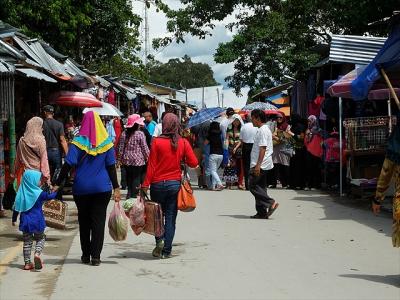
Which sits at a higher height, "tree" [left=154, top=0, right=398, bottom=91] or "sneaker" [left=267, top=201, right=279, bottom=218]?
Answer: "tree" [left=154, top=0, right=398, bottom=91]

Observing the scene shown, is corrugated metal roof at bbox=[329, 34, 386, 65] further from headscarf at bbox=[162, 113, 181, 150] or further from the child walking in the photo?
the child walking

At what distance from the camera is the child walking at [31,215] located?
795 cm

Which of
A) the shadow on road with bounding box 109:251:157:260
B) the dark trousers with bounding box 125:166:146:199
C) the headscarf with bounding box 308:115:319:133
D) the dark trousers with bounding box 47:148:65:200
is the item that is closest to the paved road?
the shadow on road with bounding box 109:251:157:260

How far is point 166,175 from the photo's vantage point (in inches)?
338

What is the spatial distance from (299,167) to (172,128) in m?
9.98

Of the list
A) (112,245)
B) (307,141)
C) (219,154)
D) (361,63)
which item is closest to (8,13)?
(219,154)

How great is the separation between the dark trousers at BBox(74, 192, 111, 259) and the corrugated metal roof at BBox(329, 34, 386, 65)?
24.3 feet

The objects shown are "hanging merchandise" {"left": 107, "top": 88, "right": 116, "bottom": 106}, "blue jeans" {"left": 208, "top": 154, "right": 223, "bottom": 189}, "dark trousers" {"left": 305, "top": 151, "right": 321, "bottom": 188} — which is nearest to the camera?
"blue jeans" {"left": 208, "top": 154, "right": 223, "bottom": 189}

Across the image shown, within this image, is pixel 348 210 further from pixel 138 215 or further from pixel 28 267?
pixel 28 267

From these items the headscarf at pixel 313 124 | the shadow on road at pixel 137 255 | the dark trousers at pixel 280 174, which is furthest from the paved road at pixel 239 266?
the dark trousers at pixel 280 174

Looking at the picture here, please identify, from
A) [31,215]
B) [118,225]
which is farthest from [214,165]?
[31,215]

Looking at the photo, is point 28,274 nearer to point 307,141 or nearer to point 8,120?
point 8,120

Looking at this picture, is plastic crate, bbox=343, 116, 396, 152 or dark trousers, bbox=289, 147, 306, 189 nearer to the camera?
plastic crate, bbox=343, 116, 396, 152

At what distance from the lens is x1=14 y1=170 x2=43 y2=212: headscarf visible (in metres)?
8.05
